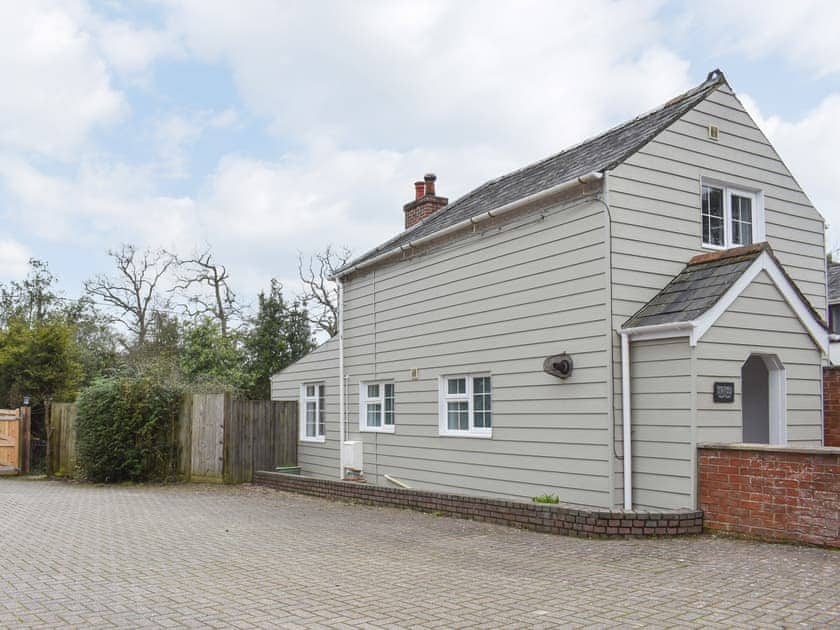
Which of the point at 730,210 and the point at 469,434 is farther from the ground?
the point at 730,210

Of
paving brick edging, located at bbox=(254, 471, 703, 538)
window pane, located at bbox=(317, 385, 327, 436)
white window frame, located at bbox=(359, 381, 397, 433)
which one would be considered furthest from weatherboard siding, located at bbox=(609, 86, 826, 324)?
window pane, located at bbox=(317, 385, 327, 436)

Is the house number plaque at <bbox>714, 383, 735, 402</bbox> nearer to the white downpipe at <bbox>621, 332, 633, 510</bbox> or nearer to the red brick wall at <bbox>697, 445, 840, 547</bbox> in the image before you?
the red brick wall at <bbox>697, 445, 840, 547</bbox>

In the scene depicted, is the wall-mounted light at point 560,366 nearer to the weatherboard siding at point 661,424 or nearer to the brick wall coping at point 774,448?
the weatherboard siding at point 661,424

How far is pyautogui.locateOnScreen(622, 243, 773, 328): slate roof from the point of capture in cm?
907

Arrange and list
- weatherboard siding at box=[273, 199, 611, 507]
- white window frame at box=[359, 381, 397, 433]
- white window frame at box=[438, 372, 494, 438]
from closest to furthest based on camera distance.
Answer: weatherboard siding at box=[273, 199, 611, 507] → white window frame at box=[438, 372, 494, 438] → white window frame at box=[359, 381, 397, 433]

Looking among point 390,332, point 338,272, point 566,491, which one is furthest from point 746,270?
point 338,272

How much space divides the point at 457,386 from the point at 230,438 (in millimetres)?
6739

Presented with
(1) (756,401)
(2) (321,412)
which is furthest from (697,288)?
(2) (321,412)

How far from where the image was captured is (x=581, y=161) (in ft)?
37.7

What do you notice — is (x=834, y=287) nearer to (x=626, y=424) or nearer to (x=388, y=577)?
(x=626, y=424)

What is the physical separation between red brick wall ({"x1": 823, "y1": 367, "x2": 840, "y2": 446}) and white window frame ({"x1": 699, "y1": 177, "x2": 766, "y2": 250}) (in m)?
2.27

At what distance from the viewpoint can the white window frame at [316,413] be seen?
17.6m

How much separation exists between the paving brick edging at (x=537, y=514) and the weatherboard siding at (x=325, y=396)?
3.14m

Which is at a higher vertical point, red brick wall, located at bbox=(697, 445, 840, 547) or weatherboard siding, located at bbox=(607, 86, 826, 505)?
weatherboard siding, located at bbox=(607, 86, 826, 505)
